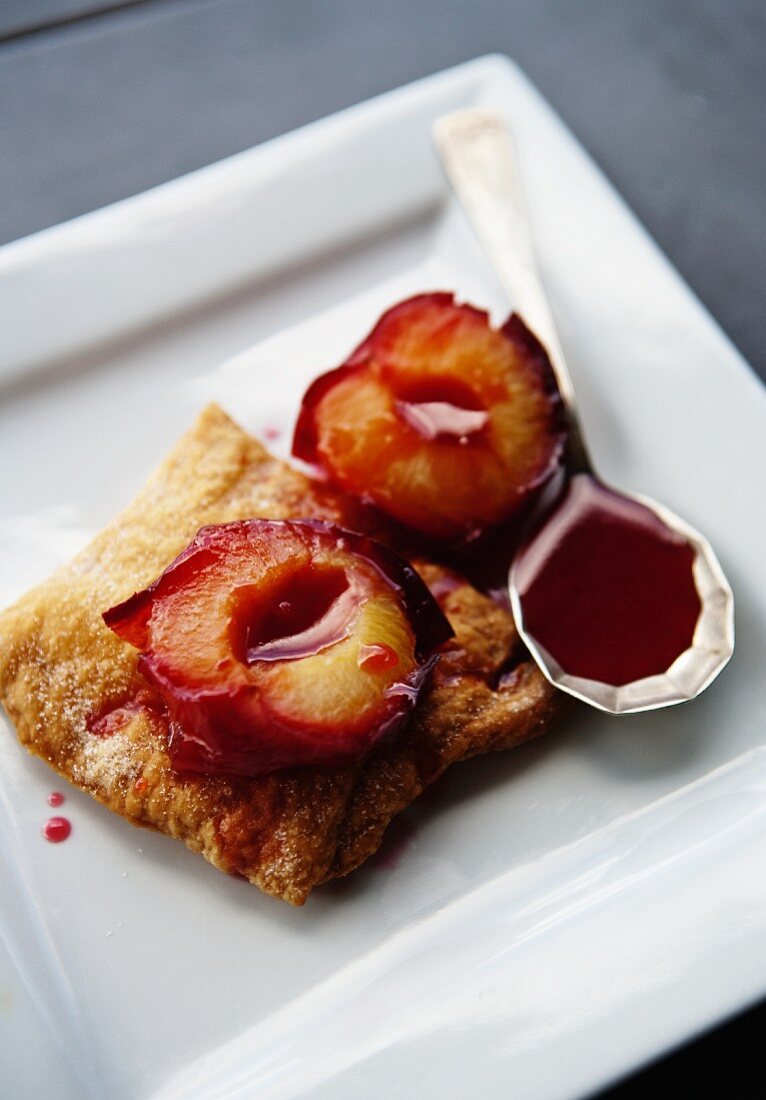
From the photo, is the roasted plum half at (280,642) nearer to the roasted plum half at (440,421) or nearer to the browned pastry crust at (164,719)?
the browned pastry crust at (164,719)

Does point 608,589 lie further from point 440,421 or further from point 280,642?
point 280,642

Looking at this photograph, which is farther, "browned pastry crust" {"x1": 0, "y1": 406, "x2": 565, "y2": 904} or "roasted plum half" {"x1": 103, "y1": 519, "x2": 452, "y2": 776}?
"browned pastry crust" {"x1": 0, "y1": 406, "x2": 565, "y2": 904}

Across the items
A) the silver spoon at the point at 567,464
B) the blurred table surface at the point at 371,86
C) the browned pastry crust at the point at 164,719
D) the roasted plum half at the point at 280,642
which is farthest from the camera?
the blurred table surface at the point at 371,86

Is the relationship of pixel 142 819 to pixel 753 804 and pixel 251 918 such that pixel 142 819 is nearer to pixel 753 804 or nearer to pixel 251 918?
pixel 251 918

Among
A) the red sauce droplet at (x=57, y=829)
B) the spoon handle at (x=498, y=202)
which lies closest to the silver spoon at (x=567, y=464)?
the spoon handle at (x=498, y=202)

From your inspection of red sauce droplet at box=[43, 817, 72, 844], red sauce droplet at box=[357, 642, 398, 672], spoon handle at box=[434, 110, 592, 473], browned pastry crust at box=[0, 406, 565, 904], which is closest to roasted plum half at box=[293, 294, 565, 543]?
browned pastry crust at box=[0, 406, 565, 904]

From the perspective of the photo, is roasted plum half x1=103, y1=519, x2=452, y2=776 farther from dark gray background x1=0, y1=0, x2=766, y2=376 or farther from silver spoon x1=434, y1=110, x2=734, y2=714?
dark gray background x1=0, y1=0, x2=766, y2=376

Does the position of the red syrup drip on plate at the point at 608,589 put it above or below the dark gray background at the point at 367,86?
below
